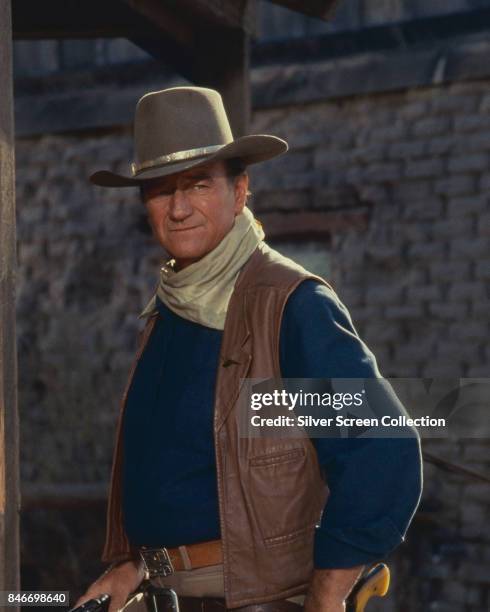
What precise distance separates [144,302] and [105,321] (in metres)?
0.35

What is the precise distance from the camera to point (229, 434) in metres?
2.54

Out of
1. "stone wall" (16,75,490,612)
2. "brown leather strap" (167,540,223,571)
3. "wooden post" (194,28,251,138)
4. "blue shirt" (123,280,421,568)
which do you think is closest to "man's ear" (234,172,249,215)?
"blue shirt" (123,280,421,568)

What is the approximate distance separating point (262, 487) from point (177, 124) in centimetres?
94

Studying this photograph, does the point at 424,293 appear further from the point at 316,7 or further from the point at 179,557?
the point at 179,557

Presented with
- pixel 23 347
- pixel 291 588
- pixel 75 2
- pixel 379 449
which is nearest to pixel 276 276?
pixel 379 449

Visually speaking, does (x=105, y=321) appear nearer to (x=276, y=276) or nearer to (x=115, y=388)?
(x=115, y=388)

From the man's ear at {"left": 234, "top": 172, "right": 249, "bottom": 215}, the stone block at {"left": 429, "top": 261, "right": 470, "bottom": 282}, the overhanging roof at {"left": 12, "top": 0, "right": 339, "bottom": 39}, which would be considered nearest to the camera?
the man's ear at {"left": 234, "top": 172, "right": 249, "bottom": 215}

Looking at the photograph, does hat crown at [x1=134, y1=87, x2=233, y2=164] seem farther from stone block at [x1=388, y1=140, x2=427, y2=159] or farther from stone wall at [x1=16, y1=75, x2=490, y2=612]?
stone block at [x1=388, y1=140, x2=427, y2=159]

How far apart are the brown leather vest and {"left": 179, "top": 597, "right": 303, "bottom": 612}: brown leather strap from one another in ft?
0.07

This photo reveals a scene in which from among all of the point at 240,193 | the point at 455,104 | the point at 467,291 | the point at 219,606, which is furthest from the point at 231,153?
the point at 455,104

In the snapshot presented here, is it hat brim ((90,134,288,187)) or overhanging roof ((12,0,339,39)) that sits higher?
overhanging roof ((12,0,339,39))

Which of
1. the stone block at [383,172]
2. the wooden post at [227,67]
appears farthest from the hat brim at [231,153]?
the stone block at [383,172]

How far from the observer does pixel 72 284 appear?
8734mm

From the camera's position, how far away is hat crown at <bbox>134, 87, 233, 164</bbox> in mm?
2842
